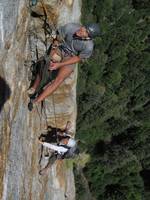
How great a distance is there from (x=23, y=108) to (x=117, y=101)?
1781cm

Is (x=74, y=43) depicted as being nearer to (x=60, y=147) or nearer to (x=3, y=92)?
(x=3, y=92)

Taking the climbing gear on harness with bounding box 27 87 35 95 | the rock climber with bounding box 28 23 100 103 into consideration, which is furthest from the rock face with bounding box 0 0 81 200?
the rock climber with bounding box 28 23 100 103

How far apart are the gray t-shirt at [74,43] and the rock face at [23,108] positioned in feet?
3.44

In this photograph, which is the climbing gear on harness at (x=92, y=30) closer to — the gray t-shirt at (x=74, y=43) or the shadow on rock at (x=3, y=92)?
the gray t-shirt at (x=74, y=43)

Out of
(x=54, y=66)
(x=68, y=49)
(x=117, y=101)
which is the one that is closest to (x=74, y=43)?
(x=68, y=49)

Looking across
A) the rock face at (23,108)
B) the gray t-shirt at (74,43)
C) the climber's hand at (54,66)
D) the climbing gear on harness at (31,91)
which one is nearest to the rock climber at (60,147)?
the rock face at (23,108)

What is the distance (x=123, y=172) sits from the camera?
107 ft

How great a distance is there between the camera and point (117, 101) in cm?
3059

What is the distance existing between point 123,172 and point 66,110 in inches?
632

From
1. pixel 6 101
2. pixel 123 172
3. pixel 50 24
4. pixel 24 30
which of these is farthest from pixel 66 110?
pixel 123 172

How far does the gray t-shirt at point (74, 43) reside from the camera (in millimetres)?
12336

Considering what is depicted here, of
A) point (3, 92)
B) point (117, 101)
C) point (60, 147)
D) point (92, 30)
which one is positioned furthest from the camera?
point (117, 101)

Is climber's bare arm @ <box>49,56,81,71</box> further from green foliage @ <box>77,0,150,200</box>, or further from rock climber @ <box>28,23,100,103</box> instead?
green foliage @ <box>77,0,150,200</box>

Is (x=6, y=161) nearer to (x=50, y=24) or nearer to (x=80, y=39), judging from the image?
(x=80, y=39)
